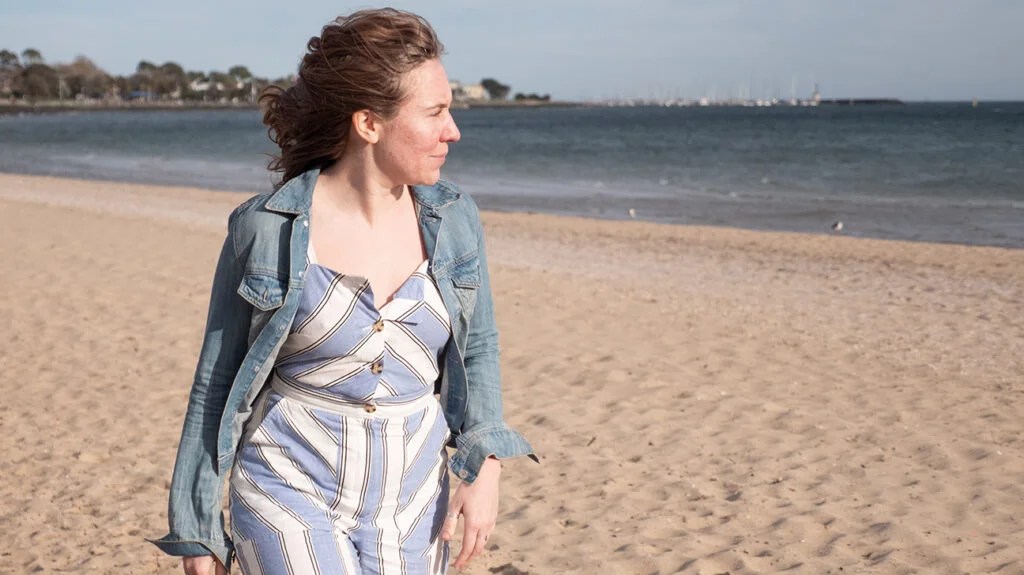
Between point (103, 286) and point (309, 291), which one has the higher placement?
point (309, 291)

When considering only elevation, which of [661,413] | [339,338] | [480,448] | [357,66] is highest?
[357,66]

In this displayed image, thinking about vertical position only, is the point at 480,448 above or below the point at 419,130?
below

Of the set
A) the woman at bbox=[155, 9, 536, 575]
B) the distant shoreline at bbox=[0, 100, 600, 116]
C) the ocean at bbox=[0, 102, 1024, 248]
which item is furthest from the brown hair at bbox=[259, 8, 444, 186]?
the distant shoreline at bbox=[0, 100, 600, 116]

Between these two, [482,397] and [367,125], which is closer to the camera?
[367,125]

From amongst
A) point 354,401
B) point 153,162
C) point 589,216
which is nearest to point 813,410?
point 354,401

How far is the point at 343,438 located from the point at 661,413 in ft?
15.1

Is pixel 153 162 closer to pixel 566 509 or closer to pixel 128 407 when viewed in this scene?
pixel 128 407

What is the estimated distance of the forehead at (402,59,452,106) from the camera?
201cm

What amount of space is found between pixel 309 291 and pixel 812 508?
3.54 meters

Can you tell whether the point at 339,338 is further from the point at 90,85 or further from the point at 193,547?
the point at 90,85

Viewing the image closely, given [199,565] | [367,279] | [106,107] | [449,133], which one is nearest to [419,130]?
[449,133]

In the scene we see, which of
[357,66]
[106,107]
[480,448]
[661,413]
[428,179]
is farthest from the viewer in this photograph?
[106,107]

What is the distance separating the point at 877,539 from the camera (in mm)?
4504

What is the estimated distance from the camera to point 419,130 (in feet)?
6.73
